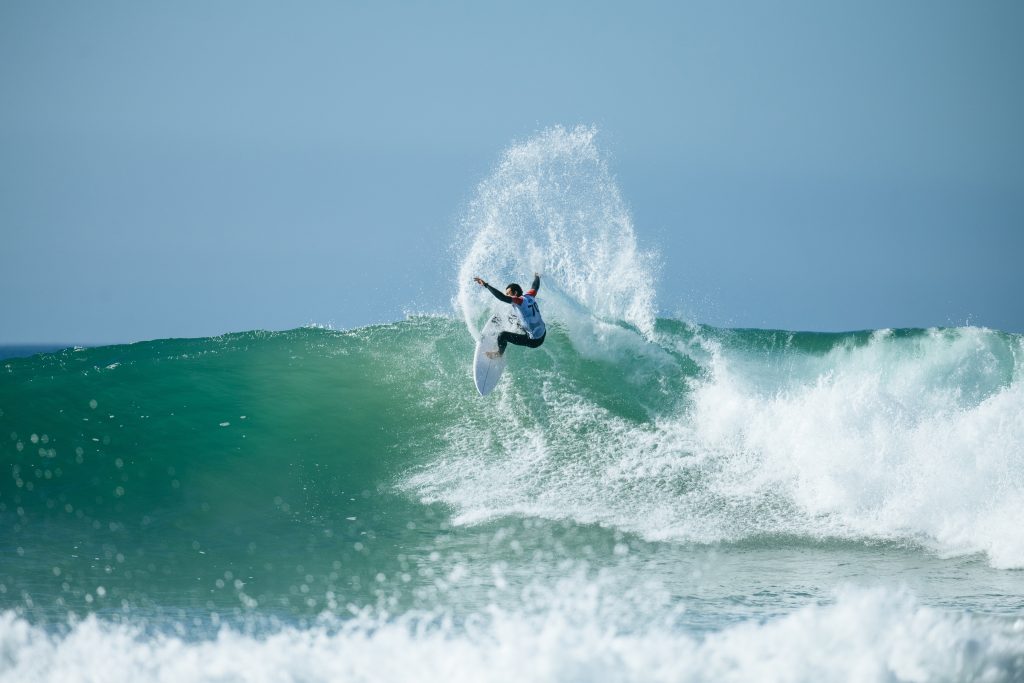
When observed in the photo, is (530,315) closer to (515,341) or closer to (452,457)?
(515,341)

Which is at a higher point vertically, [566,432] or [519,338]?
[519,338]

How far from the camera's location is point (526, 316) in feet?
27.8

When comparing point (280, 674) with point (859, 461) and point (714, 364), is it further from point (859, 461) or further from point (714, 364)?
point (714, 364)

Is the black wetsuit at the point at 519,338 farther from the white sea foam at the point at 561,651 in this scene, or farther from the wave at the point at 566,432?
the white sea foam at the point at 561,651

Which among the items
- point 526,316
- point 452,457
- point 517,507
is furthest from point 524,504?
point 526,316

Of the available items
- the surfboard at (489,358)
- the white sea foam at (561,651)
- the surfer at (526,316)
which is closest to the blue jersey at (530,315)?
the surfer at (526,316)

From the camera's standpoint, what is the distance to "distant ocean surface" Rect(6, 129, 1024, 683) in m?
4.48

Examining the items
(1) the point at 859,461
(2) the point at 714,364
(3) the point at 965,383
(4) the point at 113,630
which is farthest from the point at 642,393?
(4) the point at 113,630

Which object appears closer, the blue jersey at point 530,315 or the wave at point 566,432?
the wave at point 566,432

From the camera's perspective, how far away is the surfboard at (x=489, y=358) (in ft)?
29.0

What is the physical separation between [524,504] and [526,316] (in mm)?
2279

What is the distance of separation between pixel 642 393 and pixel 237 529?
14.0 ft

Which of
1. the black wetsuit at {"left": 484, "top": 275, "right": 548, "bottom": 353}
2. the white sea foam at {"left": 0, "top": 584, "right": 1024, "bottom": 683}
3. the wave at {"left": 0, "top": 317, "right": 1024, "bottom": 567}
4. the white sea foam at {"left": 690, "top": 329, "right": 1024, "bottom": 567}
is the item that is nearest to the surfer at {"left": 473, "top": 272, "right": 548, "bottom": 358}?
the black wetsuit at {"left": 484, "top": 275, "right": 548, "bottom": 353}

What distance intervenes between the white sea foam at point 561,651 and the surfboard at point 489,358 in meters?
4.19
